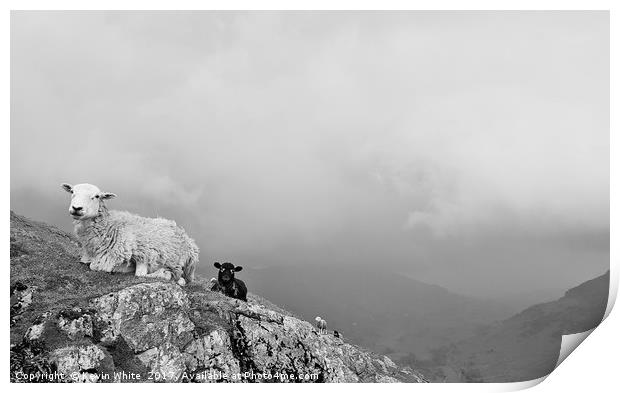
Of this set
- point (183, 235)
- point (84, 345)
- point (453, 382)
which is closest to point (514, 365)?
point (453, 382)

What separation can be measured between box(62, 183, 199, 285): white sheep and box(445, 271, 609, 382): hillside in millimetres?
9687

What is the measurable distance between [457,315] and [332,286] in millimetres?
6969

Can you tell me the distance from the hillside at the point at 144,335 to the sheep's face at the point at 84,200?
151 centimetres

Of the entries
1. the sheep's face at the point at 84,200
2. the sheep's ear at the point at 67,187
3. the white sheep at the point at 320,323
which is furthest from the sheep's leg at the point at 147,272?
the white sheep at the point at 320,323

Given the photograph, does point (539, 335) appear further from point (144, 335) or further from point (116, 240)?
point (116, 240)

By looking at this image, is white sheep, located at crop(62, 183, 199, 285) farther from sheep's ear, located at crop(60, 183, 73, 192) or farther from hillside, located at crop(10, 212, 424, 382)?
hillside, located at crop(10, 212, 424, 382)

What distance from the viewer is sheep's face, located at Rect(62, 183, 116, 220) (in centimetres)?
1081

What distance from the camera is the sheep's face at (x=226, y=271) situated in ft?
43.8

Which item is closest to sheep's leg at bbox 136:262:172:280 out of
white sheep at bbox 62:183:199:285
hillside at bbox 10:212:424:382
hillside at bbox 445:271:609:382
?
white sheep at bbox 62:183:199:285

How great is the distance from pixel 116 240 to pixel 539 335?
13494 mm

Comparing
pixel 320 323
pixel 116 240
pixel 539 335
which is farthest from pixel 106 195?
pixel 539 335

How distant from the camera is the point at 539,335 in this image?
1367cm

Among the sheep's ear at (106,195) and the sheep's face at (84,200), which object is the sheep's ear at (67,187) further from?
the sheep's ear at (106,195)

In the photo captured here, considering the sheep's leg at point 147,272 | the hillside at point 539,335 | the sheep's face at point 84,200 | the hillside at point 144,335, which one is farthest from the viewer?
the hillside at point 539,335
